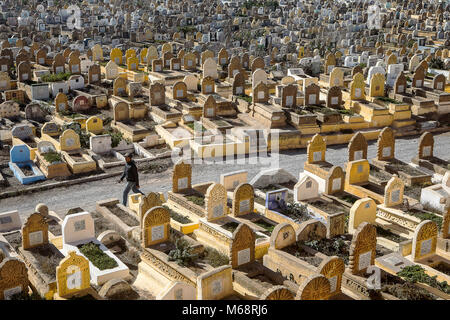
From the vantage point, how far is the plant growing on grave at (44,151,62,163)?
18.9m

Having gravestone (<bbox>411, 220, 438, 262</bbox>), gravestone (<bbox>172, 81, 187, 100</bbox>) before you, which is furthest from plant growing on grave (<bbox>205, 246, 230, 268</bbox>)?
gravestone (<bbox>172, 81, 187, 100</bbox>)

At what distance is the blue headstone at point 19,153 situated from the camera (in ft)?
63.3

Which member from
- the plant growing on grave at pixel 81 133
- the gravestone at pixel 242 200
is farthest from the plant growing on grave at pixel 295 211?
the plant growing on grave at pixel 81 133

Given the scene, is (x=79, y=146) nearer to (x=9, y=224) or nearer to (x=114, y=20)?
(x=9, y=224)

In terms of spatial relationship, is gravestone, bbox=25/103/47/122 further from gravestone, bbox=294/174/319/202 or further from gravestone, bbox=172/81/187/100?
gravestone, bbox=294/174/319/202

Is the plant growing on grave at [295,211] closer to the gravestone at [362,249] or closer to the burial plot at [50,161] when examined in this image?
the gravestone at [362,249]

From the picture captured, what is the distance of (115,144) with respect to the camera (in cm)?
2111

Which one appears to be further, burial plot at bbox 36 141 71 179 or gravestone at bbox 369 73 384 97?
gravestone at bbox 369 73 384 97

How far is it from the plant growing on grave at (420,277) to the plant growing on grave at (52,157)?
1106cm

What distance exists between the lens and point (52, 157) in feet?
62.6

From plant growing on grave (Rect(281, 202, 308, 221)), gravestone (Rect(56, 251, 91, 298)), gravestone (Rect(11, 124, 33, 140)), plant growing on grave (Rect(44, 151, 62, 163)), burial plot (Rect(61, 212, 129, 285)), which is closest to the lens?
gravestone (Rect(56, 251, 91, 298))

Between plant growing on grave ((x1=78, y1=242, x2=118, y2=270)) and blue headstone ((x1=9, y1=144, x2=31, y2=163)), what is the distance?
23.0ft

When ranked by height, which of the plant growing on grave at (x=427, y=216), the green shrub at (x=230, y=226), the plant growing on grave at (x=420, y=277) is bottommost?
the plant growing on grave at (x=427, y=216)

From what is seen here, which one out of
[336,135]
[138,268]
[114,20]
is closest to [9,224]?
[138,268]
